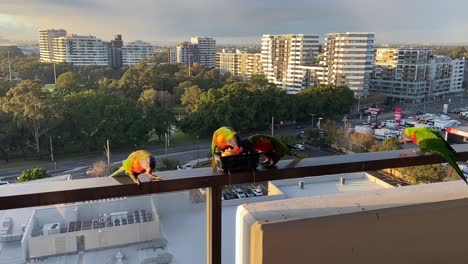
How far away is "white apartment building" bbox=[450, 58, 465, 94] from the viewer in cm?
367

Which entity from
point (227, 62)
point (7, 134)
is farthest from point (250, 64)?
point (7, 134)

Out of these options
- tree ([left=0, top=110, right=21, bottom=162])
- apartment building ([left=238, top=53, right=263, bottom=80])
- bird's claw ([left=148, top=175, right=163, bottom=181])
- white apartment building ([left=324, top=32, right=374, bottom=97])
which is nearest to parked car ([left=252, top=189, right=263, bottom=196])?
bird's claw ([left=148, top=175, right=163, bottom=181])

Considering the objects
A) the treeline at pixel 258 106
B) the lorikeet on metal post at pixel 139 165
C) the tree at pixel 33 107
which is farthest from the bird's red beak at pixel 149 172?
the tree at pixel 33 107

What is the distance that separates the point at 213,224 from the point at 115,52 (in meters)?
1.81

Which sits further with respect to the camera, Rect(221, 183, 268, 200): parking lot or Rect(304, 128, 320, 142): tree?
Rect(304, 128, 320, 142): tree

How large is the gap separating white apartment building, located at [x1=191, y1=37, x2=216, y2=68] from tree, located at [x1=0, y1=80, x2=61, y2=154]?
1.10 m

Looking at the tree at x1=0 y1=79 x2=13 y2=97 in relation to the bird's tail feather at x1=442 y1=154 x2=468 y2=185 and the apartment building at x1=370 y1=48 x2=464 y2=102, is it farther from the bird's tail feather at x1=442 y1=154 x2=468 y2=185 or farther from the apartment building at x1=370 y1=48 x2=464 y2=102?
the apartment building at x1=370 y1=48 x2=464 y2=102

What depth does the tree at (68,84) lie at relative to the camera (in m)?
1.98

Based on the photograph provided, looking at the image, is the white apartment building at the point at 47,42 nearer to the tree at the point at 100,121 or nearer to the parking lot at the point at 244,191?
the tree at the point at 100,121

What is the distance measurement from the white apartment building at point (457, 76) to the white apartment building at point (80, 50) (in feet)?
10.9

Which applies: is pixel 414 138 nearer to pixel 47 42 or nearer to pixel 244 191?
pixel 244 191

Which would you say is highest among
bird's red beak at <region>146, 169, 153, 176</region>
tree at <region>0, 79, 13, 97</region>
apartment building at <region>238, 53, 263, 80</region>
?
apartment building at <region>238, 53, 263, 80</region>

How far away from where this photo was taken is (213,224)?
816mm

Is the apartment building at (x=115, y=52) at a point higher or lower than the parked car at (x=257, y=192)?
higher
